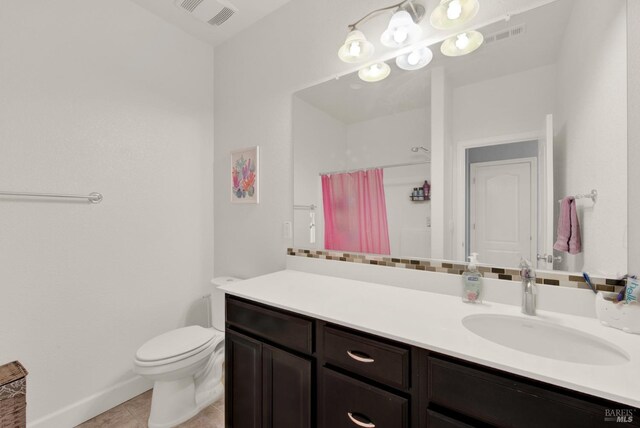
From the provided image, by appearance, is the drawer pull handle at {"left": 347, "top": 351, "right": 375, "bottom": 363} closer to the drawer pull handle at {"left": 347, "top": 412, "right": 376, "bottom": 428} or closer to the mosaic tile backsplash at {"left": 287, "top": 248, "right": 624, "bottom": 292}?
the drawer pull handle at {"left": 347, "top": 412, "right": 376, "bottom": 428}

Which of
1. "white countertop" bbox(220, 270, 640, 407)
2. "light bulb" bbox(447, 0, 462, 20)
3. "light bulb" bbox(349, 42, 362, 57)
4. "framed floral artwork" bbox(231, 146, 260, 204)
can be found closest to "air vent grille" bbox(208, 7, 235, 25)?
"framed floral artwork" bbox(231, 146, 260, 204)

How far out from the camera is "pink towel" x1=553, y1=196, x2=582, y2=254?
102 cm

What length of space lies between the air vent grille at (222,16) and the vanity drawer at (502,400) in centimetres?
237

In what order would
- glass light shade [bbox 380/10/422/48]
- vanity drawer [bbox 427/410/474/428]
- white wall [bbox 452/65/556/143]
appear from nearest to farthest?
vanity drawer [bbox 427/410/474/428]
white wall [bbox 452/65/556/143]
glass light shade [bbox 380/10/422/48]

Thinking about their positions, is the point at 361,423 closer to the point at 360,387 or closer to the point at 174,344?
the point at 360,387

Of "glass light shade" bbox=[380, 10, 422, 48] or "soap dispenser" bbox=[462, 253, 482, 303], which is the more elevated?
"glass light shade" bbox=[380, 10, 422, 48]

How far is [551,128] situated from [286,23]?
1.70 meters

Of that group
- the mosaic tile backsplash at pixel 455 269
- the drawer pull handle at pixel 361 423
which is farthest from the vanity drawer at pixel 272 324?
the mosaic tile backsplash at pixel 455 269

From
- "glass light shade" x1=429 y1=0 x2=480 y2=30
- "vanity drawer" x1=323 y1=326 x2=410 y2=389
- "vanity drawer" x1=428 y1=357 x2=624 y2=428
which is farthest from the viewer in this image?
"glass light shade" x1=429 y1=0 x2=480 y2=30

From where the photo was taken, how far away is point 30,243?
59.5 inches

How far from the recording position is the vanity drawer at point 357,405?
2.84 feet

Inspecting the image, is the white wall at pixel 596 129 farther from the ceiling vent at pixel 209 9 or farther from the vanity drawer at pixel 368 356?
the ceiling vent at pixel 209 9

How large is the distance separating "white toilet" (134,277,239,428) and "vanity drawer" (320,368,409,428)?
0.93m

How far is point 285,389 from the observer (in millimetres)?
1148
